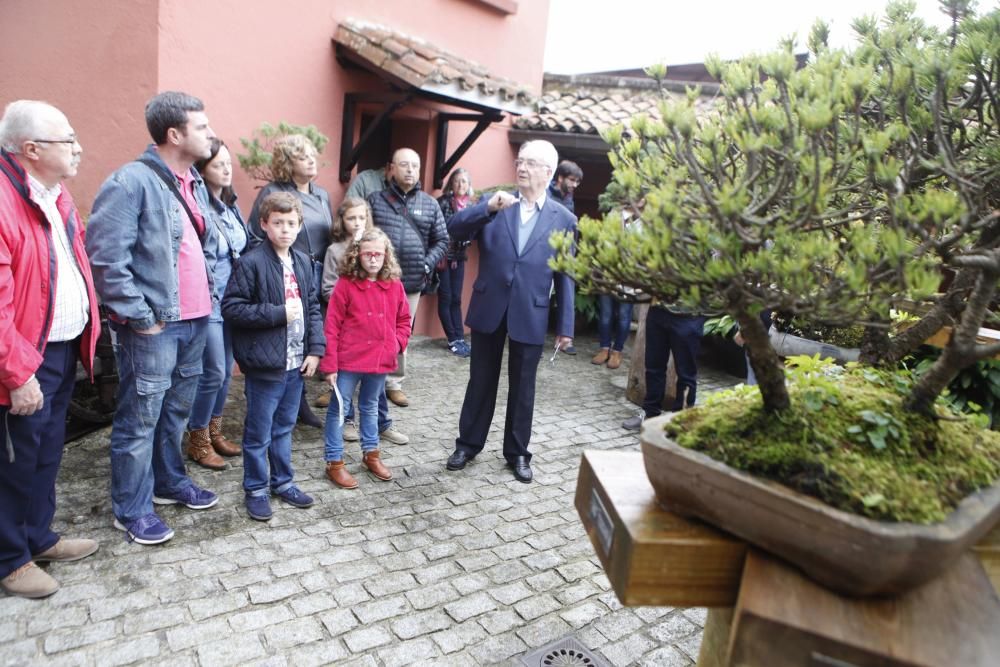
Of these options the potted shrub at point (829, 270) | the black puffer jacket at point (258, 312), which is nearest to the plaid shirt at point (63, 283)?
the black puffer jacket at point (258, 312)

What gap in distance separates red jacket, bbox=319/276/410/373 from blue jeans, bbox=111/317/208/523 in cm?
81

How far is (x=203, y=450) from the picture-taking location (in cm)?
445

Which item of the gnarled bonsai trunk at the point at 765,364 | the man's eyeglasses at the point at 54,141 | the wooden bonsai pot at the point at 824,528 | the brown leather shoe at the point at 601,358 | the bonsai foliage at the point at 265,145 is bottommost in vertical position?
the brown leather shoe at the point at 601,358

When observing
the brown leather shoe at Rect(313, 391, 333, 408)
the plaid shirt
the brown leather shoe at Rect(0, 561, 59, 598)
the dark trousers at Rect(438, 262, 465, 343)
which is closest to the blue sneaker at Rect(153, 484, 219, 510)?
the brown leather shoe at Rect(0, 561, 59, 598)

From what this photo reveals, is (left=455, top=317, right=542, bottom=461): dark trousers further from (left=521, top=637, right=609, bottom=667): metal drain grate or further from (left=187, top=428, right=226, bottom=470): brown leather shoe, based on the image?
(left=521, top=637, right=609, bottom=667): metal drain grate

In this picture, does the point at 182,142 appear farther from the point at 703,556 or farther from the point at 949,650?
the point at 949,650

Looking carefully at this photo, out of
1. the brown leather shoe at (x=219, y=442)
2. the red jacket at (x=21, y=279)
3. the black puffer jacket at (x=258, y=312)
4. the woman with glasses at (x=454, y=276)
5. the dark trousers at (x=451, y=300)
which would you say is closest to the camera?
the red jacket at (x=21, y=279)

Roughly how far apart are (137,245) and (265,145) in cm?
310

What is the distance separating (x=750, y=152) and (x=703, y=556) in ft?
2.65

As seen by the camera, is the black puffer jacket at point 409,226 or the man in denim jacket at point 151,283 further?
the black puffer jacket at point 409,226

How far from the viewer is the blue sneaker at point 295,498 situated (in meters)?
4.04

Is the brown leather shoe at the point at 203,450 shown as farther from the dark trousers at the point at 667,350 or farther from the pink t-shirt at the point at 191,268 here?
the dark trousers at the point at 667,350

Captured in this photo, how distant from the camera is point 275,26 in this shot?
20.3ft

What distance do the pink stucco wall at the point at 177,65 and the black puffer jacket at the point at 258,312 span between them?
2520 millimetres
